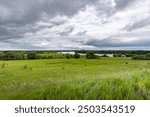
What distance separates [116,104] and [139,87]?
3.86 feet

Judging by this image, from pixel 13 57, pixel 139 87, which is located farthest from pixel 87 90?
pixel 13 57

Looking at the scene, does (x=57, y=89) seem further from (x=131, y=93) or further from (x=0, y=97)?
(x=131, y=93)

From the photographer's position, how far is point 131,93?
175 inches

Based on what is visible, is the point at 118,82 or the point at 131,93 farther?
the point at 118,82

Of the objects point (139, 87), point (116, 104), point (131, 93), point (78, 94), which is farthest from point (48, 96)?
point (139, 87)

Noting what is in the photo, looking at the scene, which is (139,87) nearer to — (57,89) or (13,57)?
(57,89)

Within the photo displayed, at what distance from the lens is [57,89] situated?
4488mm

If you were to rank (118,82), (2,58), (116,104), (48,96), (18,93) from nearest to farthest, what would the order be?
1. (116,104)
2. (48,96)
3. (18,93)
4. (118,82)
5. (2,58)

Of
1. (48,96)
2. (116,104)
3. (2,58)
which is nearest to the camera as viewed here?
(116,104)

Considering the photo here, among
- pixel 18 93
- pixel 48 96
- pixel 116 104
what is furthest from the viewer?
pixel 18 93

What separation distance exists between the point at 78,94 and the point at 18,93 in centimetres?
133

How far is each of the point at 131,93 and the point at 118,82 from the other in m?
0.64

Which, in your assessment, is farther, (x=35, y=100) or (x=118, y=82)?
(x=118, y=82)

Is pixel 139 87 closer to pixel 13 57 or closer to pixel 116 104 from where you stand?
pixel 116 104
